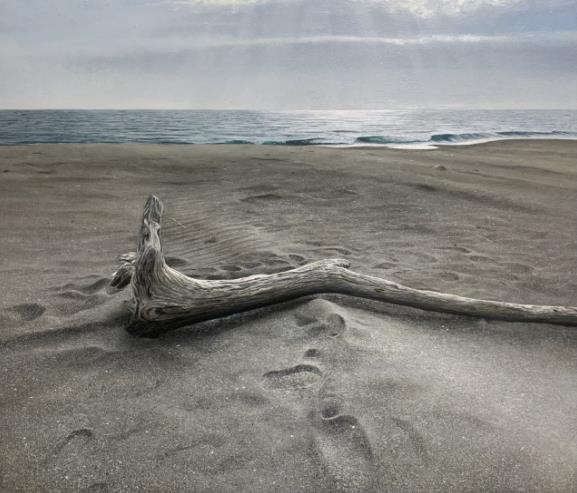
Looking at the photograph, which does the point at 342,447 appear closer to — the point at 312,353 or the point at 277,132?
the point at 312,353

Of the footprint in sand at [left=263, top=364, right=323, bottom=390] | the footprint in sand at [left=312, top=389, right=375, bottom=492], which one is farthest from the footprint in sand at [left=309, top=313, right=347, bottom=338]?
the footprint in sand at [left=312, top=389, right=375, bottom=492]

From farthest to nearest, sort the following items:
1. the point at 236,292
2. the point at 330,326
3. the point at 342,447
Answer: the point at 236,292 < the point at 330,326 < the point at 342,447

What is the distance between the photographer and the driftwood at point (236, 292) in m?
2.87

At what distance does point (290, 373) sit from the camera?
251cm

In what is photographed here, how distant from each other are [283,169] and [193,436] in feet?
22.8

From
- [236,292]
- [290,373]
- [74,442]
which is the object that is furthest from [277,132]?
[74,442]

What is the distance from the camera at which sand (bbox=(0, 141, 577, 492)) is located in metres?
1.92

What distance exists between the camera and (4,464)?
193 centimetres

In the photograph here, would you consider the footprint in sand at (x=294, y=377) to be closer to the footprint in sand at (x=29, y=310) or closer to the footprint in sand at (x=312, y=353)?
the footprint in sand at (x=312, y=353)

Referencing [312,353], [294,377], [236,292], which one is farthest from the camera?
[236,292]

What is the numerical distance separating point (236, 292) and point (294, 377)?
0.83 m

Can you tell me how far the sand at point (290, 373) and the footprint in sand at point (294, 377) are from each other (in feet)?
0.04

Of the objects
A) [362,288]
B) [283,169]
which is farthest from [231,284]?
[283,169]

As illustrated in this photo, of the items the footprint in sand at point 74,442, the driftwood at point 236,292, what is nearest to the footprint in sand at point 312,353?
the driftwood at point 236,292
